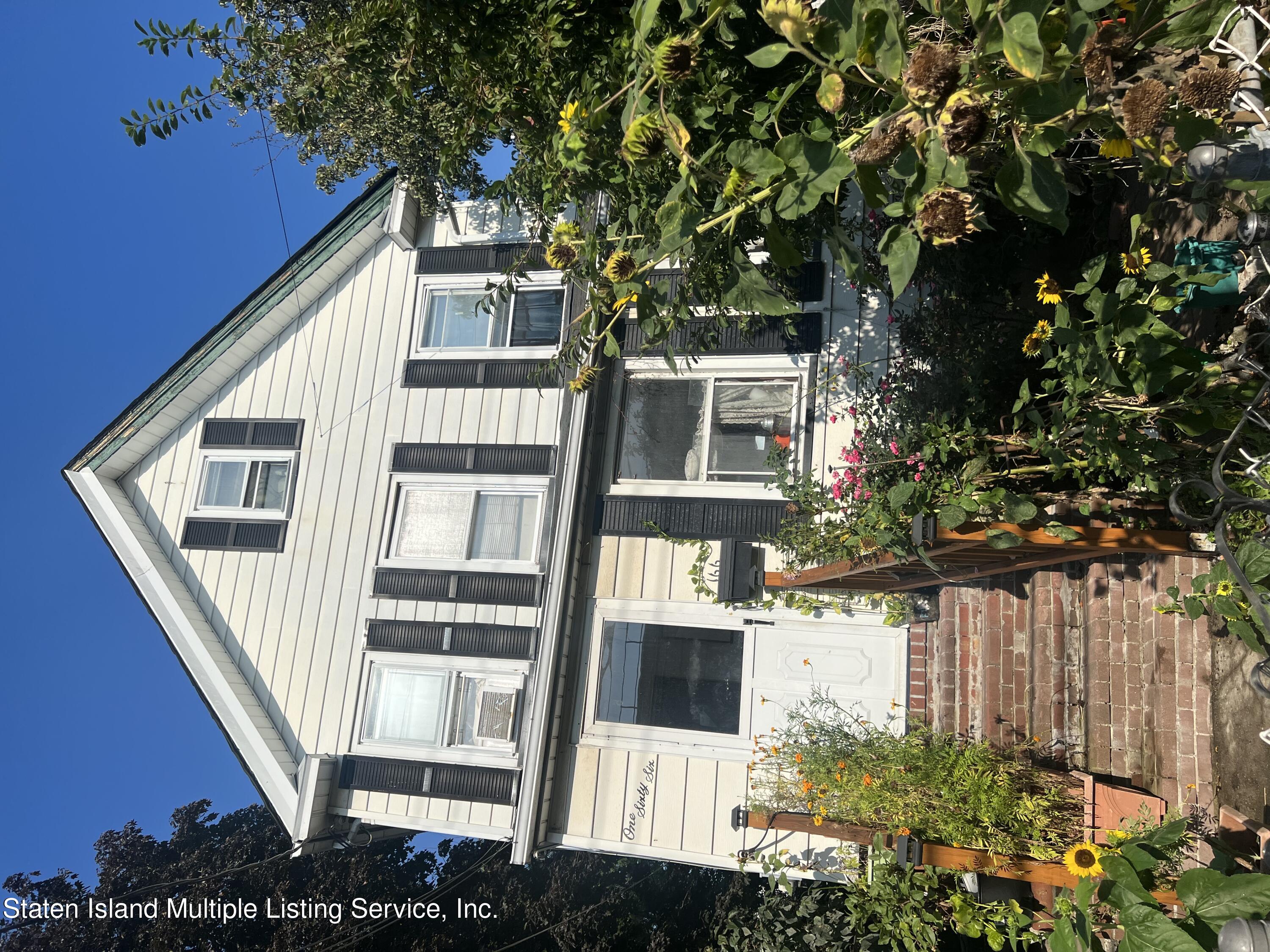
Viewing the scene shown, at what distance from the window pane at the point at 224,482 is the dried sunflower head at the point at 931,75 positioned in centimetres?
880

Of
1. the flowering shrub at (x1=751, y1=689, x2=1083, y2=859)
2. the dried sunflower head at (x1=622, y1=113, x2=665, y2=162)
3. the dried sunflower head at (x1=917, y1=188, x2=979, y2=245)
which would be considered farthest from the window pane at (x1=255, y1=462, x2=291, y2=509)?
the dried sunflower head at (x1=917, y1=188, x2=979, y2=245)

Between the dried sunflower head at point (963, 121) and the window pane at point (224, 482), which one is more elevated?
the dried sunflower head at point (963, 121)

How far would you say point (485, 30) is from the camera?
168 inches

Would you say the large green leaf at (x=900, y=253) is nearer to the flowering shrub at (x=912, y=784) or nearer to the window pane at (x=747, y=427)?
the flowering shrub at (x=912, y=784)

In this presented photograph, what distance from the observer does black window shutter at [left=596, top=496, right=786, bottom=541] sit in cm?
731

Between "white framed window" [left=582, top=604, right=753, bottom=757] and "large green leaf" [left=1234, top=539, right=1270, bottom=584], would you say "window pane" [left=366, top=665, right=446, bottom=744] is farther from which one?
"large green leaf" [left=1234, top=539, right=1270, bottom=584]

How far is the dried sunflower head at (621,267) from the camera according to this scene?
3.03 meters

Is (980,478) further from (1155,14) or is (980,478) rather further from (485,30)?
(485,30)

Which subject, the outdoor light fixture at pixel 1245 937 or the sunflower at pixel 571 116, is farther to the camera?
the sunflower at pixel 571 116

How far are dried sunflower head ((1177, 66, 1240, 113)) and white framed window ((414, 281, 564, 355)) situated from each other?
6.51 m

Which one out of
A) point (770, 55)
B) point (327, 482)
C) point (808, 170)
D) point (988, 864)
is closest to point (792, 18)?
point (770, 55)

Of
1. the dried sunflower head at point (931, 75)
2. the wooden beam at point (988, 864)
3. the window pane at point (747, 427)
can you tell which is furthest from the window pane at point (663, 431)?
the dried sunflower head at point (931, 75)

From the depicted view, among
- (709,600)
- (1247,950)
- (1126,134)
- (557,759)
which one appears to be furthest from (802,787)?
(1126,134)

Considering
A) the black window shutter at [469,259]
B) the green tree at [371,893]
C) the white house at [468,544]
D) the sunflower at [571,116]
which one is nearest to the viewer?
the sunflower at [571,116]
